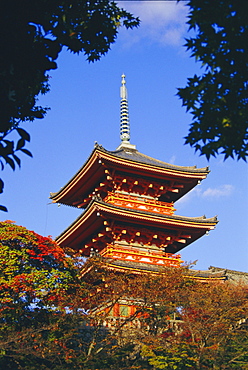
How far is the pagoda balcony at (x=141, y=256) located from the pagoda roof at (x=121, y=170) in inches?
164

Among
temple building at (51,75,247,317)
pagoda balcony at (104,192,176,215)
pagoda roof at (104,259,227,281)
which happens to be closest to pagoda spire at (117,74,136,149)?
temple building at (51,75,247,317)

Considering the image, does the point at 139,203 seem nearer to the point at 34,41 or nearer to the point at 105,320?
the point at 105,320

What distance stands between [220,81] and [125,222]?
18571 millimetres

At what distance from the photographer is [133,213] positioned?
2412cm

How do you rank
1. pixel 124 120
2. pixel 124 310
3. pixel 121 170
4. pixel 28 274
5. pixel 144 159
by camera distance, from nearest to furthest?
1. pixel 28 274
2. pixel 124 310
3. pixel 121 170
4. pixel 144 159
5. pixel 124 120

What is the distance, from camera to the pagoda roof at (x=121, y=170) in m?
25.2

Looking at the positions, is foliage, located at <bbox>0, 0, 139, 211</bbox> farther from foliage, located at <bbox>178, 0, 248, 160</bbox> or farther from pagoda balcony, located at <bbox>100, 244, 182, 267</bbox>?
pagoda balcony, located at <bbox>100, 244, 182, 267</bbox>

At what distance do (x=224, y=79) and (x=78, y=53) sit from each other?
2.95 meters

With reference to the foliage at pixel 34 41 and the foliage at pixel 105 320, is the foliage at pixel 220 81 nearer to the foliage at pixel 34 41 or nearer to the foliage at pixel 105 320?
the foliage at pixel 34 41

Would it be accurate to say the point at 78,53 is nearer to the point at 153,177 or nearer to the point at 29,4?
the point at 29,4

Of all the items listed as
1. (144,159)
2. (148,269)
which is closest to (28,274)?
(148,269)

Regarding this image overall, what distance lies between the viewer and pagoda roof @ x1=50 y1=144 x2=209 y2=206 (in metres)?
25.2

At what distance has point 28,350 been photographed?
1577 centimetres

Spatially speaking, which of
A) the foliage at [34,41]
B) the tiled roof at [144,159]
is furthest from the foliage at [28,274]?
the foliage at [34,41]
